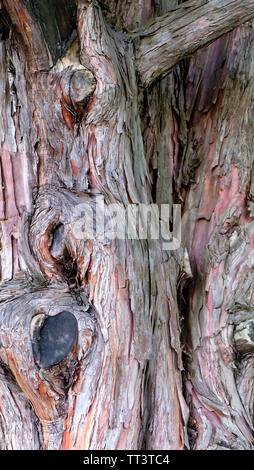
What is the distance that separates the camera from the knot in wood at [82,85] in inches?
69.4

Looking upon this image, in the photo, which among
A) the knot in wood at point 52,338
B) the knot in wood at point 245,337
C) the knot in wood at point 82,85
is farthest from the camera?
the knot in wood at point 245,337

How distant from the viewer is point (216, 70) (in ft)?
7.28

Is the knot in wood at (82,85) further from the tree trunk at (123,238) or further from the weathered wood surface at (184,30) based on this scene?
the weathered wood surface at (184,30)

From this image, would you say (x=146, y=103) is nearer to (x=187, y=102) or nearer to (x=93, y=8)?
(x=187, y=102)

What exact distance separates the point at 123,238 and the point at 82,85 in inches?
23.6

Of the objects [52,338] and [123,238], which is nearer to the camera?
[52,338]

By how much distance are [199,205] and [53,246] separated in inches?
30.2

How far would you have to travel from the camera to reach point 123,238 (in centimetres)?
175

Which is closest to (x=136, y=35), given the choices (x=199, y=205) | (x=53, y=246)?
(x=199, y=205)

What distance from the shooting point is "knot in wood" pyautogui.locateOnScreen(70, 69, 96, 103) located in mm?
1762

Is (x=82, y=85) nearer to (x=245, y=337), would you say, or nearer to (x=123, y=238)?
(x=123, y=238)

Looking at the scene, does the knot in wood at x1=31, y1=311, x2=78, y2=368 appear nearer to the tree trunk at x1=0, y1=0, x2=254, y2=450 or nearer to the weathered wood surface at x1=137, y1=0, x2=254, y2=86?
the tree trunk at x1=0, y1=0, x2=254, y2=450

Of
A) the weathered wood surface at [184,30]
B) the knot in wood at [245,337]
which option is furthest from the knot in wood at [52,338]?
the weathered wood surface at [184,30]

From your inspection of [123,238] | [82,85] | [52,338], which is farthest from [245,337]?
[82,85]
